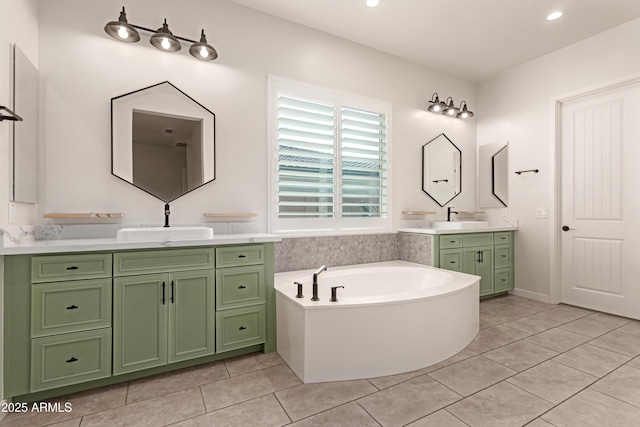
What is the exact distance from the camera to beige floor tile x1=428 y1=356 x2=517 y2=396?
1970 mm

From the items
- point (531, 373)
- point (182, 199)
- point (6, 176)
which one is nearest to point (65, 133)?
point (6, 176)

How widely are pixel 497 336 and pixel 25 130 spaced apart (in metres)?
3.86

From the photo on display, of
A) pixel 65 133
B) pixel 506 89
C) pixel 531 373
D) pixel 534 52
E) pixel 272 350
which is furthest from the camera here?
pixel 506 89

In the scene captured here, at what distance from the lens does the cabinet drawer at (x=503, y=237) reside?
12.9 ft

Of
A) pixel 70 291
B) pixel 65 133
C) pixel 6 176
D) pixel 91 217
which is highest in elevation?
pixel 65 133

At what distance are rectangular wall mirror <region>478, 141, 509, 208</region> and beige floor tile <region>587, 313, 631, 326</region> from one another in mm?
1566

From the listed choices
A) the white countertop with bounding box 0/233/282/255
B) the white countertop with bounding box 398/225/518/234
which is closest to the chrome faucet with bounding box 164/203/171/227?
the white countertop with bounding box 0/233/282/255

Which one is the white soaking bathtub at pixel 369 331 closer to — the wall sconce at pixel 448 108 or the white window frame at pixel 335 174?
the white window frame at pixel 335 174

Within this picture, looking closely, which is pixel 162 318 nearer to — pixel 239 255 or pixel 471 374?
pixel 239 255

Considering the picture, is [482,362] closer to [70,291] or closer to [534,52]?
[70,291]

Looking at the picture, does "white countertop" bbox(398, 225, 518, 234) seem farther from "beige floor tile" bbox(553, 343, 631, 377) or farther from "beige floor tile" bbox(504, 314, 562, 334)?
"beige floor tile" bbox(553, 343, 631, 377)

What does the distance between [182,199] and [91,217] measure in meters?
0.63

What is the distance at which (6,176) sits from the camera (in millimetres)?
1811

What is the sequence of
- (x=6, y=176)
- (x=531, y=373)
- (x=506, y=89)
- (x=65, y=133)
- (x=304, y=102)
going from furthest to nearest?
(x=506, y=89) < (x=304, y=102) < (x=65, y=133) < (x=531, y=373) < (x=6, y=176)
